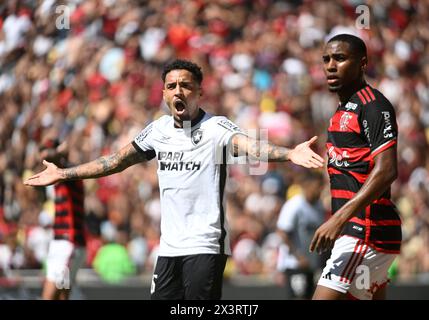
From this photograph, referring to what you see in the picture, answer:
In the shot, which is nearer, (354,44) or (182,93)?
(354,44)

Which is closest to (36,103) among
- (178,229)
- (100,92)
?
(100,92)

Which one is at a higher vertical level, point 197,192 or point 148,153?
point 148,153

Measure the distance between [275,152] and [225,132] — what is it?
54 centimetres

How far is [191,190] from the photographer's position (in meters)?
6.84

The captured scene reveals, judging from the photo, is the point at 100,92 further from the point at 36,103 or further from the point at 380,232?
the point at 380,232

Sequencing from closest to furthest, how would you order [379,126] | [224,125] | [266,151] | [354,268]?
1. [379,126]
2. [354,268]
3. [266,151]
4. [224,125]

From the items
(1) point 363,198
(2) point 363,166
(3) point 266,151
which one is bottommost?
(1) point 363,198

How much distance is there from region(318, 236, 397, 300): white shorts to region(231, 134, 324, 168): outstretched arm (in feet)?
2.23

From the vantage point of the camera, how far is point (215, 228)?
6.81 metres

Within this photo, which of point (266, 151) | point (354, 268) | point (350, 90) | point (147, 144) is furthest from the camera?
point (147, 144)

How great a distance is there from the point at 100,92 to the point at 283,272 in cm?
524

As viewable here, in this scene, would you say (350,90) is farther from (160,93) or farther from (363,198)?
(160,93)

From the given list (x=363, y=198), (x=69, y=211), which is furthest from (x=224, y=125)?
(x=69, y=211)

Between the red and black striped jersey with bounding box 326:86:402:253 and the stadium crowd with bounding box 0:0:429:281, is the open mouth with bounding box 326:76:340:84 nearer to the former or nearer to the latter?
the red and black striped jersey with bounding box 326:86:402:253
